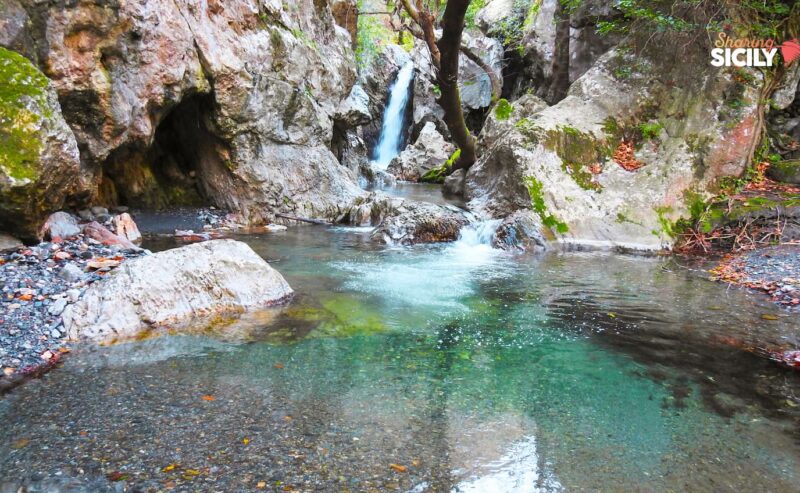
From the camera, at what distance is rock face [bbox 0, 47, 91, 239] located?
195 inches

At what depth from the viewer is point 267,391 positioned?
3430 mm

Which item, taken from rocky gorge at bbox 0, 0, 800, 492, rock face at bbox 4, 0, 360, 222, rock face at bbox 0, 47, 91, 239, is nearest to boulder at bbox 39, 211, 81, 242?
rocky gorge at bbox 0, 0, 800, 492

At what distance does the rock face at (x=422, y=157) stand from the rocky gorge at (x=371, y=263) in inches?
276

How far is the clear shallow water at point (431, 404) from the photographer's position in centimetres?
258

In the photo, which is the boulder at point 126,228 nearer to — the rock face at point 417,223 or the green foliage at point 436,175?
the rock face at point 417,223

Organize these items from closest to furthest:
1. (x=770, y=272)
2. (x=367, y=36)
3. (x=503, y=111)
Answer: (x=770, y=272)
(x=503, y=111)
(x=367, y=36)

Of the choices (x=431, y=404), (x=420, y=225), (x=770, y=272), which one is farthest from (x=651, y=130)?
(x=431, y=404)

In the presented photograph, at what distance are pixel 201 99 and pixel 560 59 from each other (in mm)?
10726

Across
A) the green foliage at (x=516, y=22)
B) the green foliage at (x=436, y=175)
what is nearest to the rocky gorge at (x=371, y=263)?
the green foliage at (x=436, y=175)

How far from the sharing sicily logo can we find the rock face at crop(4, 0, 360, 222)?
844cm

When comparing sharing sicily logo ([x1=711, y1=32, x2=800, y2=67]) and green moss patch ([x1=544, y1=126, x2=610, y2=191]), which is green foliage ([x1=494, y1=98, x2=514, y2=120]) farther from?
sharing sicily logo ([x1=711, y1=32, x2=800, y2=67])

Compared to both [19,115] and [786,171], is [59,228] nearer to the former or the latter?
[19,115]

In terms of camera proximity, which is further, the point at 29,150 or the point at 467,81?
the point at 467,81

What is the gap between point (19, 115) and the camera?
5.05 metres
